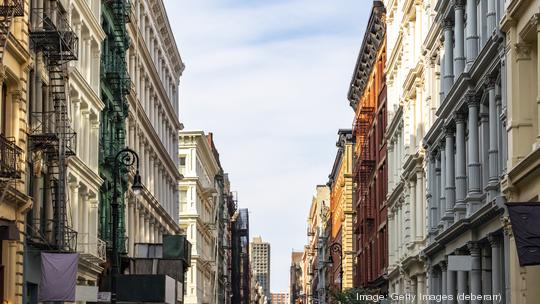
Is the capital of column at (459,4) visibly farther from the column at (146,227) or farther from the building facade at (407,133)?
the column at (146,227)

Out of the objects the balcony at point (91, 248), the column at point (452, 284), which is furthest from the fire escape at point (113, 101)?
the column at point (452, 284)

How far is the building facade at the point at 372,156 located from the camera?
76.6m

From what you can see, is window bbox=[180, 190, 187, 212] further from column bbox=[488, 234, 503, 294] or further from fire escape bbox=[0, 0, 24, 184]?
fire escape bbox=[0, 0, 24, 184]

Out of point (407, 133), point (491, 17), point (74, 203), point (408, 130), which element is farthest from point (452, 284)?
point (407, 133)

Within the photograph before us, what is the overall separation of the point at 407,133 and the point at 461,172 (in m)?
17.7

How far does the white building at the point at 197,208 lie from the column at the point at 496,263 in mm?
71378

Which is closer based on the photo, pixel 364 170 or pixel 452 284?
pixel 452 284

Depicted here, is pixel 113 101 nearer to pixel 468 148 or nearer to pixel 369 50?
pixel 468 148

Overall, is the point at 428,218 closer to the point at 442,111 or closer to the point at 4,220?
the point at 442,111

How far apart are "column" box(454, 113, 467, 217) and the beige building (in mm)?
9308

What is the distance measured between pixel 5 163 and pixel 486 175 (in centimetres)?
1486

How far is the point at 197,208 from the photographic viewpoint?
114250 millimetres

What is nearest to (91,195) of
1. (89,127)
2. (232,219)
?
(89,127)

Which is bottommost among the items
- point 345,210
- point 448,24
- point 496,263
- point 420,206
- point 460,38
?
point 496,263
